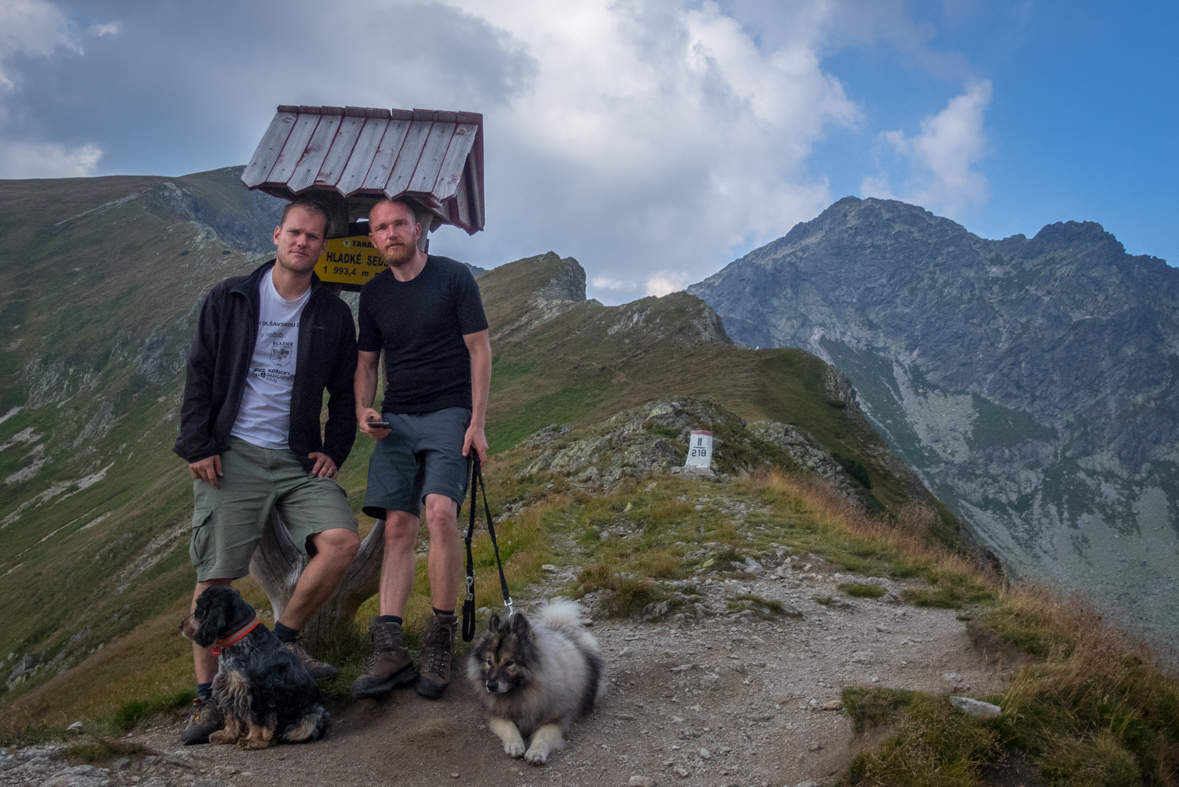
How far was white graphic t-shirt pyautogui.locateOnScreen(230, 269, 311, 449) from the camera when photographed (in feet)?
16.0

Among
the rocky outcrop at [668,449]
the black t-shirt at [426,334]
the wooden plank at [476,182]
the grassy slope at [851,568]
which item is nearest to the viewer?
the grassy slope at [851,568]

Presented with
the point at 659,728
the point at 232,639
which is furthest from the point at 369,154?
the point at 659,728

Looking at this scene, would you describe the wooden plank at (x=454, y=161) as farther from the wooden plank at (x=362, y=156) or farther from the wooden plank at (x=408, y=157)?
the wooden plank at (x=362, y=156)

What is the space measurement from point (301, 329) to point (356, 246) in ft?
4.62

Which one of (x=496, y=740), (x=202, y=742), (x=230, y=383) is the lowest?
(x=202, y=742)

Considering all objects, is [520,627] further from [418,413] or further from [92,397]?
[92,397]

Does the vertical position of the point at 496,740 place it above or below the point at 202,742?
above

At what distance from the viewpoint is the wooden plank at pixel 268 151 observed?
6.12 metres

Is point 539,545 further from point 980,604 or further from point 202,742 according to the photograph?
point 202,742

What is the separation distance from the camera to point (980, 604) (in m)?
8.23

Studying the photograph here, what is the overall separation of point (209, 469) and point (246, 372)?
2.35 ft

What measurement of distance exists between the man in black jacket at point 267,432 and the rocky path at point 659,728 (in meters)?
0.73

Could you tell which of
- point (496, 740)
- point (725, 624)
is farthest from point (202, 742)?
point (725, 624)

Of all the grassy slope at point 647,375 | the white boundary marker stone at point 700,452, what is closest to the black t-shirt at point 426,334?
the white boundary marker stone at point 700,452
